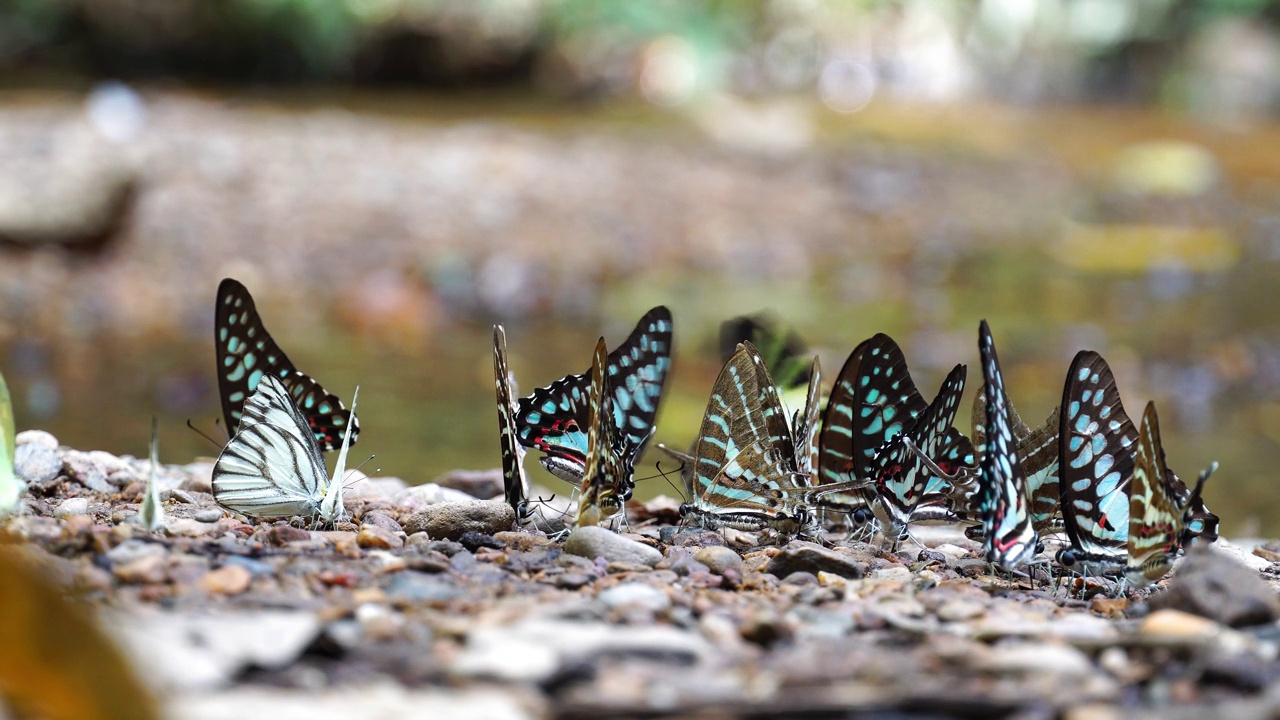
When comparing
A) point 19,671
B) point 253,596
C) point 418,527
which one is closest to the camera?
point 19,671

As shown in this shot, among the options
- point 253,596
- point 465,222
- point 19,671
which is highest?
point 465,222

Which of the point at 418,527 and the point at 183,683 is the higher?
the point at 418,527

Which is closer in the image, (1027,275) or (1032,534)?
(1032,534)

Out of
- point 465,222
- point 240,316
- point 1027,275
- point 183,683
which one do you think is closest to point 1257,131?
A: point 1027,275

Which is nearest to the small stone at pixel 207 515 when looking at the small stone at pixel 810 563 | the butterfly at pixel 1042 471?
the small stone at pixel 810 563

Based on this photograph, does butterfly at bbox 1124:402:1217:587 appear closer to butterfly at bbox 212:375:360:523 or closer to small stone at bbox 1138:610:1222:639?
small stone at bbox 1138:610:1222:639

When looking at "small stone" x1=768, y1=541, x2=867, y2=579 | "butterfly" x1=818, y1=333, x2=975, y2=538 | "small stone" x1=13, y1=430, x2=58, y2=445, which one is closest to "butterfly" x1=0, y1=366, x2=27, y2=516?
"small stone" x1=13, y1=430, x2=58, y2=445

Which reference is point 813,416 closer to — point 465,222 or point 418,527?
point 418,527
